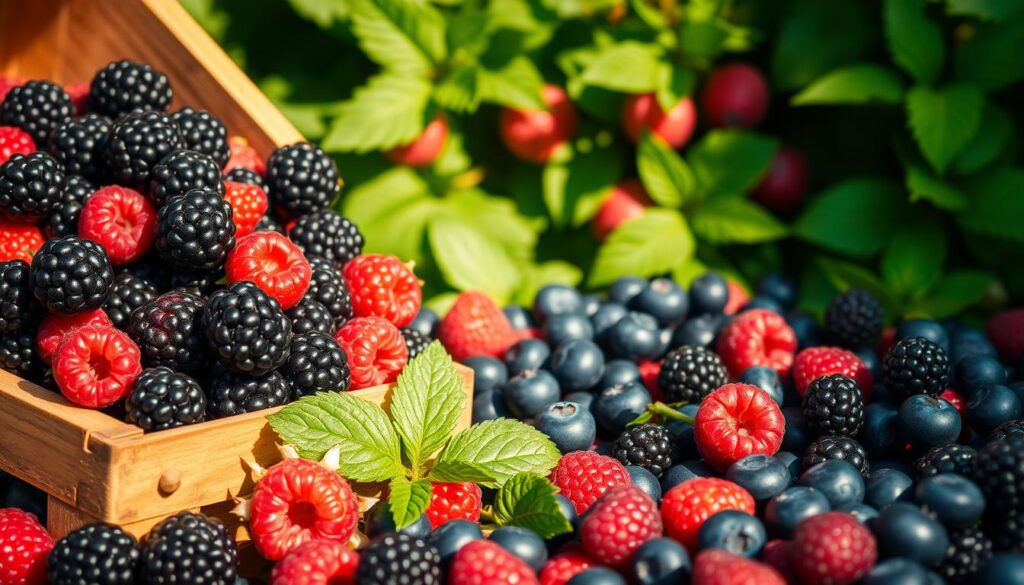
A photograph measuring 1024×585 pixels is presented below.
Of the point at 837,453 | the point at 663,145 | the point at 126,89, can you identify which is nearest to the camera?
the point at 837,453

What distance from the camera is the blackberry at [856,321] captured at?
2488mm

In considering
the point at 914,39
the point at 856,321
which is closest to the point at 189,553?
the point at 856,321

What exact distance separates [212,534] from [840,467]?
45.3 inches

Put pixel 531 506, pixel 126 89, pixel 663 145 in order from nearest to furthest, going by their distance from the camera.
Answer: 1. pixel 531 506
2. pixel 126 89
3. pixel 663 145

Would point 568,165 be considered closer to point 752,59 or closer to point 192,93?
point 752,59

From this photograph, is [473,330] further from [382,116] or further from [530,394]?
[382,116]

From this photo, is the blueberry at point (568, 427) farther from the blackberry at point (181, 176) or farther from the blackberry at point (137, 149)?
the blackberry at point (137, 149)

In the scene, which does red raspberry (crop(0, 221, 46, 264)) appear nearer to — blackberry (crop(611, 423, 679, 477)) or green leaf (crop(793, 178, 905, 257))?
blackberry (crop(611, 423, 679, 477))

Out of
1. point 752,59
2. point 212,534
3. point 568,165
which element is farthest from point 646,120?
point 212,534

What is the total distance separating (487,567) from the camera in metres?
1.54

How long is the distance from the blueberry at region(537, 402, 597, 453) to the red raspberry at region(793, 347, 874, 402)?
21.1 inches

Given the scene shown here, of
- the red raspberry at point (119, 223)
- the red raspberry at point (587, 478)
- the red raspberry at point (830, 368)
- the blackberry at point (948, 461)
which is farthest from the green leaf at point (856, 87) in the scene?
the red raspberry at point (119, 223)

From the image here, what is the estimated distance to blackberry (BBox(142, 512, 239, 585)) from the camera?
157 centimetres

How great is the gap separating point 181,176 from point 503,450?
2.89 ft
